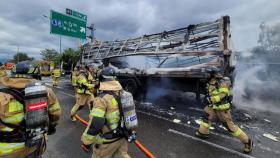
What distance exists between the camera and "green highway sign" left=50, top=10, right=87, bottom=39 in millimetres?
14375

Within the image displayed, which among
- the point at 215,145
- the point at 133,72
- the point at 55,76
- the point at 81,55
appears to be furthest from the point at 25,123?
the point at 55,76

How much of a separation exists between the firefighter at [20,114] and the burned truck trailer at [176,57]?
Result: 3938mm

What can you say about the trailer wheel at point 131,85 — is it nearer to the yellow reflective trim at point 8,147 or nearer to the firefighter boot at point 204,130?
the firefighter boot at point 204,130

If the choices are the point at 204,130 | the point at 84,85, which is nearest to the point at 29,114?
the point at 84,85

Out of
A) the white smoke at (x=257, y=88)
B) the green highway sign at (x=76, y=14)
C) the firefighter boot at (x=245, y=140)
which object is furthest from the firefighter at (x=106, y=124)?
the green highway sign at (x=76, y=14)

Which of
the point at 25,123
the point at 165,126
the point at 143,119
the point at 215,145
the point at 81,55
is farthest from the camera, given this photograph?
the point at 81,55

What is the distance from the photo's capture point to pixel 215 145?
3.68m

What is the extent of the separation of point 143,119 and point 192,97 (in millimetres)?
3834

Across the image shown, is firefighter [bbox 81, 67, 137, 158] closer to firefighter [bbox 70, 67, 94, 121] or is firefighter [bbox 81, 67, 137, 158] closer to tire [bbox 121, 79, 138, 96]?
firefighter [bbox 70, 67, 94, 121]

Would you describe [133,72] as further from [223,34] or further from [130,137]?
[130,137]

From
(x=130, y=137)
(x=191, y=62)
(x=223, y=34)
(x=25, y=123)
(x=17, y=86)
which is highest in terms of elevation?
(x=223, y=34)

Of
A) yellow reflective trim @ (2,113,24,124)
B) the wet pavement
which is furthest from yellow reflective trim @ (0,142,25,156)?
the wet pavement

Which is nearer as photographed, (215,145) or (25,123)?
(25,123)

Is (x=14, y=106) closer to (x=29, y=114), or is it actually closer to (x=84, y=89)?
(x=29, y=114)
